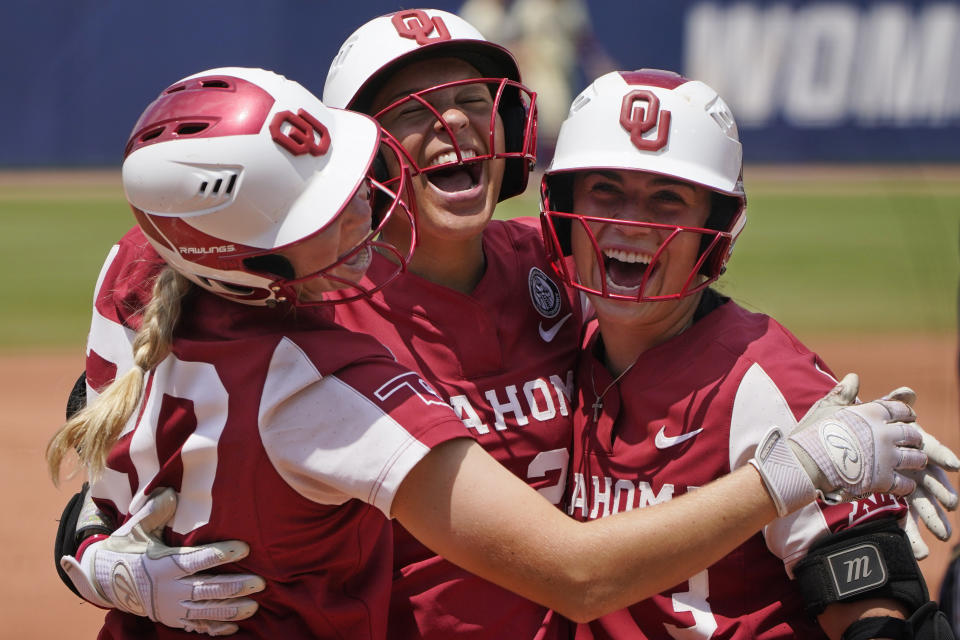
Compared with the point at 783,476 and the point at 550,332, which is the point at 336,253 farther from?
the point at 783,476

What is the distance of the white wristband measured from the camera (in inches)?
82.6

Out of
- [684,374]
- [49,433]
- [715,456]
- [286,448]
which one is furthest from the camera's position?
[49,433]

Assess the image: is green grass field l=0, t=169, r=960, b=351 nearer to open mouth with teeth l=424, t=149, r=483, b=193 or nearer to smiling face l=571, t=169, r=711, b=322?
smiling face l=571, t=169, r=711, b=322

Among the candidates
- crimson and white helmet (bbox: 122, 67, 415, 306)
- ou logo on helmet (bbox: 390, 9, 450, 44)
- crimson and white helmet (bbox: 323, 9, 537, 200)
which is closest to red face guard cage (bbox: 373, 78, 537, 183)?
crimson and white helmet (bbox: 323, 9, 537, 200)

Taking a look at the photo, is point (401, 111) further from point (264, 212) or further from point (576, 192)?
point (264, 212)

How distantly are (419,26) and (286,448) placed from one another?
50.8 inches

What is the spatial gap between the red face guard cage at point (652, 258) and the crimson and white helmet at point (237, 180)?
0.70 meters

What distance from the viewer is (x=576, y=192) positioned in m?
2.83

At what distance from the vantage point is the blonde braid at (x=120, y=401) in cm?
212

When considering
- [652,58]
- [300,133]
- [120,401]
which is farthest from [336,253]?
[652,58]

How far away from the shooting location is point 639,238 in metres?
2.66

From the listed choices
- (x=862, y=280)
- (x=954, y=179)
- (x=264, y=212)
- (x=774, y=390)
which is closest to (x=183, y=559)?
(x=264, y=212)

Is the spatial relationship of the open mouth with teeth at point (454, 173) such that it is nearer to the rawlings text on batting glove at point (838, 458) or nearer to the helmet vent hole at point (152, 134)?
the helmet vent hole at point (152, 134)

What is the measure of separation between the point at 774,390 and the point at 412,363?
0.86 metres
